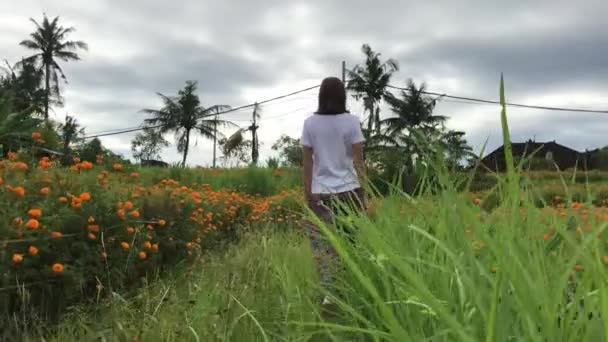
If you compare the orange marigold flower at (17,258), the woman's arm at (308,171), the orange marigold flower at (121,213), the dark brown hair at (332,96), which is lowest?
the orange marigold flower at (17,258)

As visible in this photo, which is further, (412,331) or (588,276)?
(412,331)

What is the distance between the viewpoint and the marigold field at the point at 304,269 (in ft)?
3.60

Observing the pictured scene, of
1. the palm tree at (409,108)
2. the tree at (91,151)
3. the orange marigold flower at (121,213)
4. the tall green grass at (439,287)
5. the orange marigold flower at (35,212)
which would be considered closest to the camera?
the tall green grass at (439,287)

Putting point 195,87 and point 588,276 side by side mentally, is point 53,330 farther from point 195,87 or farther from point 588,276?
point 195,87

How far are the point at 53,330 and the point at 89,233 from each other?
0.66 metres

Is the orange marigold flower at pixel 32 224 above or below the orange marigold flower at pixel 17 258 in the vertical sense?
above

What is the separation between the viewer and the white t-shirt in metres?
3.53

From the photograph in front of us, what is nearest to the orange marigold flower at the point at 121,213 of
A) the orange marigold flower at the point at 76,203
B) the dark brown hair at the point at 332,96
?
the orange marigold flower at the point at 76,203

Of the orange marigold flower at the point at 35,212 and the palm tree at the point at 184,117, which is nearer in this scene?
the orange marigold flower at the point at 35,212

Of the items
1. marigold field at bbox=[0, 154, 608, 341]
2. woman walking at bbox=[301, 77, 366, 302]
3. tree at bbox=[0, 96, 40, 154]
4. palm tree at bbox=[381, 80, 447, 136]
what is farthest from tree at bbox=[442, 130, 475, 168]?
palm tree at bbox=[381, 80, 447, 136]

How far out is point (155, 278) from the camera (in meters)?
4.47

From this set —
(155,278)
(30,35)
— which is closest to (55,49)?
(30,35)

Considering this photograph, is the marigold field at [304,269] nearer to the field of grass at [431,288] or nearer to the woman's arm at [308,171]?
the field of grass at [431,288]

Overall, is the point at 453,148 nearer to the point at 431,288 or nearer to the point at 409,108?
the point at 431,288
